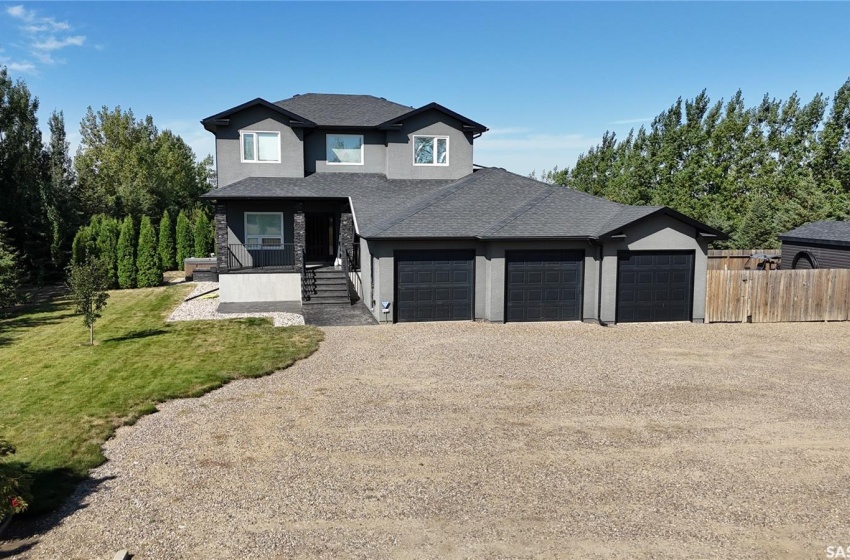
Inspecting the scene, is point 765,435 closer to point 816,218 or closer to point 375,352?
point 375,352

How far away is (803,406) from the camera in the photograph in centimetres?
1055

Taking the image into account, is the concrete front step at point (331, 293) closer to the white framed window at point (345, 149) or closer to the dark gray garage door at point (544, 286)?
the dark gray garage door at point (544, 286)

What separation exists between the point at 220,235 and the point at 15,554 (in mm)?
17656

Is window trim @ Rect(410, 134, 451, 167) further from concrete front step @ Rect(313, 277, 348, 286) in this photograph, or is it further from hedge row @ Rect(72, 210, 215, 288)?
hedge row @ Rect(72, 210, 215, 288)

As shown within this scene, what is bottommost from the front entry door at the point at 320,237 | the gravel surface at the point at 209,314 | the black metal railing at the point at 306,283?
the gravel surface at the point at 209,314

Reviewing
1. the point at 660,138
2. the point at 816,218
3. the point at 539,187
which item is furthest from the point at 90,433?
the point at 660,138

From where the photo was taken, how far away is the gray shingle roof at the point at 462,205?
18.1m

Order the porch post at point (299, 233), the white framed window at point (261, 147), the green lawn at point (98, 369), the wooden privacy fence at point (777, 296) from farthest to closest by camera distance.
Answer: the white framed window at point (261, 147), the porch post at point (299, 233), the wooden privacy fence at point (777, 296), the green lawn at point (98, 369)

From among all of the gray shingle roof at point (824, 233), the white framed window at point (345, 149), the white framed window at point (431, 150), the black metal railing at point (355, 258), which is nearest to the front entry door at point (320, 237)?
the white framed window at point (345, 149)

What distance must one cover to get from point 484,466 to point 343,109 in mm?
21948

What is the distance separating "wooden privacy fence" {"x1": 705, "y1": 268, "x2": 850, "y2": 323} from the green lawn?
42.1 feet

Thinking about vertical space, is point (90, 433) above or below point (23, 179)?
below

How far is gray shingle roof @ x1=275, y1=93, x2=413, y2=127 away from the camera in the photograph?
25.3 meters

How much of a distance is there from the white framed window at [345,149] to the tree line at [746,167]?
24.7 metres
